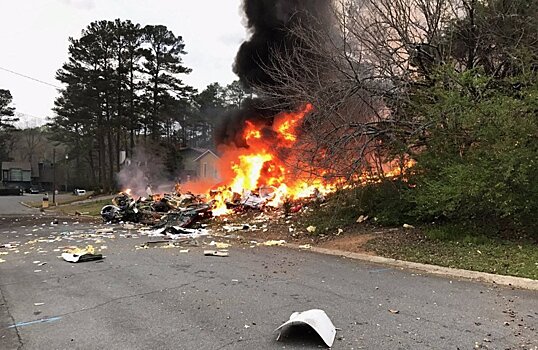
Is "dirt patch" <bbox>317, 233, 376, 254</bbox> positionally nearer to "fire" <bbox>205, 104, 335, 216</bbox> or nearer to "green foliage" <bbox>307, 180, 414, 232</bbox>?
"green foliage" <bbox>307, 180, 414, 232</bbox>

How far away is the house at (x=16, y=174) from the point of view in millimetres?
72625

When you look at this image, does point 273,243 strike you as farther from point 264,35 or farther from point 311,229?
point 264,35

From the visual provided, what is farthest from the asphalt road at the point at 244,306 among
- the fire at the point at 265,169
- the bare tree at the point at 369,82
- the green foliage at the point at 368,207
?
the fire at the point at 265,169

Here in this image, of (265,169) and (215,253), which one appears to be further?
(265,169)

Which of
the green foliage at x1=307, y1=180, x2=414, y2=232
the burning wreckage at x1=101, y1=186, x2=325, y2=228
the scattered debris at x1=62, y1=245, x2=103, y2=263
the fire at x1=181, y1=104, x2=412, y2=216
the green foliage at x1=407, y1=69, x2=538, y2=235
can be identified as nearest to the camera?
the green foliage at x1=407, y1=69, x2=538, y2=235

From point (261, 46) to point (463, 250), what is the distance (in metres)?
13.7

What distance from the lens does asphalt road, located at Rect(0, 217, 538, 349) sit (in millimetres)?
4211

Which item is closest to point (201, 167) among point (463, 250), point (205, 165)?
point (205, 165)

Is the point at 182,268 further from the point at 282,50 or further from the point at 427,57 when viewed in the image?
the point at 282,50

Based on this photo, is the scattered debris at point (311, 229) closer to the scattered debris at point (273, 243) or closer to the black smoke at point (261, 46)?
the scattered debris at point (273, 243)

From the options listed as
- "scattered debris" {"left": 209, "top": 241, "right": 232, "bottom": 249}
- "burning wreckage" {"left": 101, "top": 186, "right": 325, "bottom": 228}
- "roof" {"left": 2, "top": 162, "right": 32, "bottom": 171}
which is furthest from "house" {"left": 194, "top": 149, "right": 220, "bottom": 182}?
"roof" {"left": 2, "top": 162, "right": 32, "bottom": 171}

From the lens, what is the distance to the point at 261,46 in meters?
19.5

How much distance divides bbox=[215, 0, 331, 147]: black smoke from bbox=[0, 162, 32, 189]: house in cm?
6416

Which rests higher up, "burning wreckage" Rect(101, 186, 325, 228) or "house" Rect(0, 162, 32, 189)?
"house" Rect(0, 162, 32, 189)
